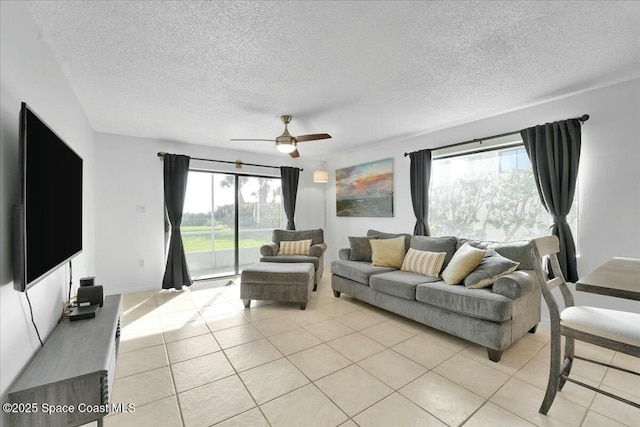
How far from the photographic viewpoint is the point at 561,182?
2730mm

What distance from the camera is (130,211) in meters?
4.09

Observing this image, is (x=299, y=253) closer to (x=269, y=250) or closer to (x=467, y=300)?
(x=269, y=250)

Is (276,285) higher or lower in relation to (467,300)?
lower

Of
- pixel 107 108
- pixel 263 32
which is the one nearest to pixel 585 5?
pixel 263 32

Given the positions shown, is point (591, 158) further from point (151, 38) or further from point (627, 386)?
point (151, 38)

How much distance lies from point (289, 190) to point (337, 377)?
3.99m

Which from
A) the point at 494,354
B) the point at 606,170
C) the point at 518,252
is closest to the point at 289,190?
the point at 518,252

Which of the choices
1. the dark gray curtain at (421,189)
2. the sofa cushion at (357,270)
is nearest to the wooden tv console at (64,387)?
the sofa cushion at (357,270)

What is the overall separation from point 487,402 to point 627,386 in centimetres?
106

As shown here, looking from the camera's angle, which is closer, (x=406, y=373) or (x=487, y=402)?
(x=487, y=402)


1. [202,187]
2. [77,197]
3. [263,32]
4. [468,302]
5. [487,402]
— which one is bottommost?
[487,402]

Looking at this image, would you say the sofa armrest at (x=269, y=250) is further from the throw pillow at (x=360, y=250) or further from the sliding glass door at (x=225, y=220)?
the throw pillow at (x=360, y=250)

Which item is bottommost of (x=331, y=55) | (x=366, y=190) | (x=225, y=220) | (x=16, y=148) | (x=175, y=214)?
(x=225, y=220)

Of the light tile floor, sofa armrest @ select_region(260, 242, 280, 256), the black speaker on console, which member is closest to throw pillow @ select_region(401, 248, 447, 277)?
the light tile floor
